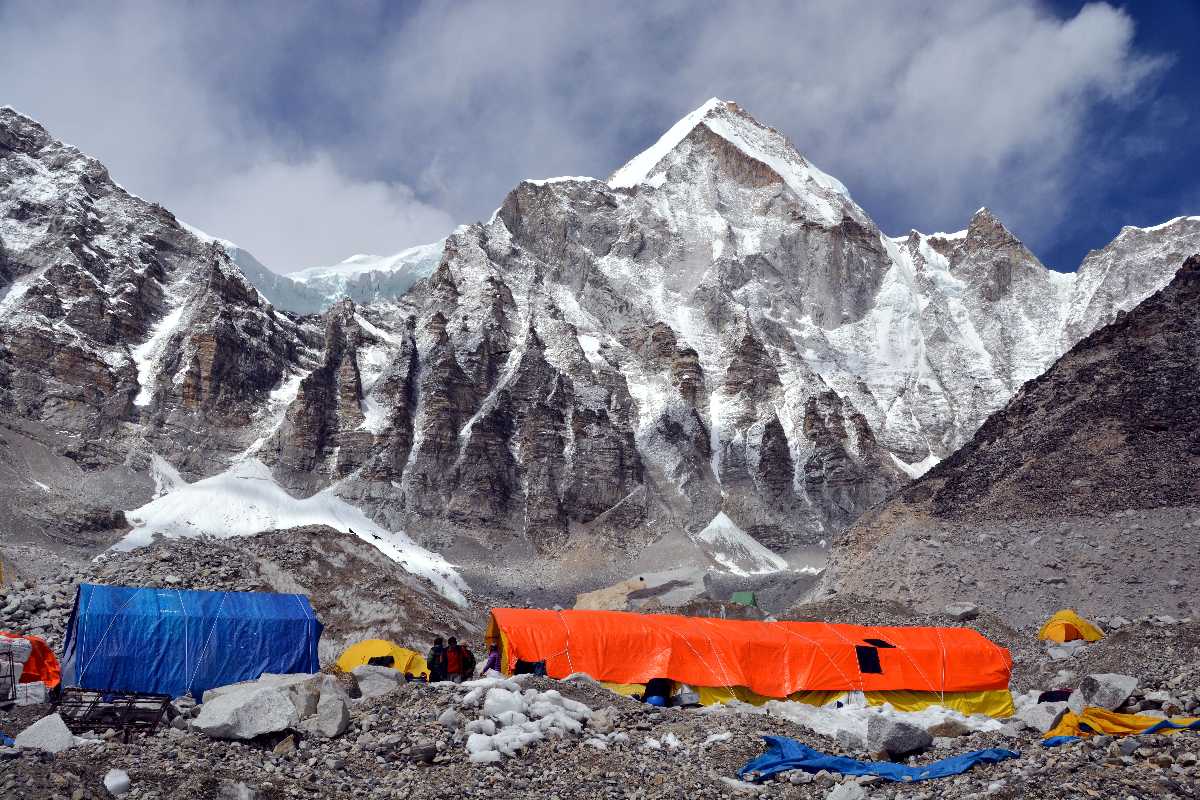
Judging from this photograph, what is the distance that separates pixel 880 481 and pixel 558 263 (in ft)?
208

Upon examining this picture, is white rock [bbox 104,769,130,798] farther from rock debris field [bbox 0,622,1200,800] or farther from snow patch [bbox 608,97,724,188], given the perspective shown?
snow patch [bbox 608,97,724,188]

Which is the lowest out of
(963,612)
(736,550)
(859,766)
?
(859,766)

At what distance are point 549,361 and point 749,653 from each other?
100m

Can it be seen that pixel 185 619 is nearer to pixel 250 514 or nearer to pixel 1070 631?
pixel 1070 631

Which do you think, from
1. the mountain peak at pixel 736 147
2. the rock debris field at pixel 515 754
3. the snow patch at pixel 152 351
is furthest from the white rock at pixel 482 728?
the mountain peak at pixel 736 147

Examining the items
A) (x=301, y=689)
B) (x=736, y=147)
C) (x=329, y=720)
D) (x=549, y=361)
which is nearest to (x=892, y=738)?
(x=329, y=720)

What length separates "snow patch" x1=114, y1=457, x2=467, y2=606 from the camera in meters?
81.8

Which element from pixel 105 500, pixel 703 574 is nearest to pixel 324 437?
pixel 105 500

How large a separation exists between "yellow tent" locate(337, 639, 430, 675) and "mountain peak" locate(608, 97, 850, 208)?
152 m

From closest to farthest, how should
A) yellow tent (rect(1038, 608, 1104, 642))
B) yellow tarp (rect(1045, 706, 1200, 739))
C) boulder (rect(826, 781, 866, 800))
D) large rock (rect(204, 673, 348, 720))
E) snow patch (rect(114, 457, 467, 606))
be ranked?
boulder (rect(826, 781, 866, 800))
yellow tarp (rect(1045, 706, 1200, 739))
large rock (rect(204, 673, 348, 720))
yellow tent (rect(1038, 608, 1104, 642))
snow patch (rect(114, 457, 467, 606))

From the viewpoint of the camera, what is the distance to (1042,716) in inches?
668

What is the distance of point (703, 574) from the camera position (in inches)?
2958

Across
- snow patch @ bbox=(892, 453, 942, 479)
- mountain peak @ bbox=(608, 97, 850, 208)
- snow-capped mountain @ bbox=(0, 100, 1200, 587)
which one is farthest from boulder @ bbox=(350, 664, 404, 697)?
mountain peak @ bbox=(608, 97, 850, 208)

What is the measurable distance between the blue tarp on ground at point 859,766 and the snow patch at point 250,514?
64.7 meters
